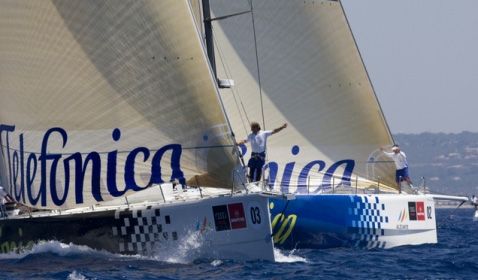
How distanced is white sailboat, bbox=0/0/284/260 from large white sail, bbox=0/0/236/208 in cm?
1

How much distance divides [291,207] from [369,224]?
148 centimetres

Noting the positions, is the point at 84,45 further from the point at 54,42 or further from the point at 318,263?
the point at 318,263

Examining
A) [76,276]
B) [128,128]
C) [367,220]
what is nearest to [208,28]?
[367,220]

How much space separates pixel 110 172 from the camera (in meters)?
19.7

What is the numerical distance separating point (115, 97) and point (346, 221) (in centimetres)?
539

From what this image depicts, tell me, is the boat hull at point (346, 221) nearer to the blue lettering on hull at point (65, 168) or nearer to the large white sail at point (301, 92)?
the large white sail at point (301, 92)

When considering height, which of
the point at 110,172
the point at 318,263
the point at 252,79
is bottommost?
the point at 318,263

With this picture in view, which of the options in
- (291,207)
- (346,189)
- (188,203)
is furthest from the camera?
(346,189)

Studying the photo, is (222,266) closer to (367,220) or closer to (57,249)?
(57,249)

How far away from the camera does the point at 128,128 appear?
63.9 ft

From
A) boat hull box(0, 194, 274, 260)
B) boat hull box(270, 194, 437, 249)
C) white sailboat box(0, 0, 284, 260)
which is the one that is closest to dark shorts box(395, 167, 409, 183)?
boat hull box(270, 194, 437, 249)

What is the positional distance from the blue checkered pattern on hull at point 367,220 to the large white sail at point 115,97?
4401 mm

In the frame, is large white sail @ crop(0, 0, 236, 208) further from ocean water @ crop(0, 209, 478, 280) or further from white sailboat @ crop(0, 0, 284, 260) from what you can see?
ocean water @ crop(0, 209, 478, 280)

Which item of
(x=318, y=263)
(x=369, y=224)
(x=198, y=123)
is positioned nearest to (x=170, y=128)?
(x=198, y=123)
